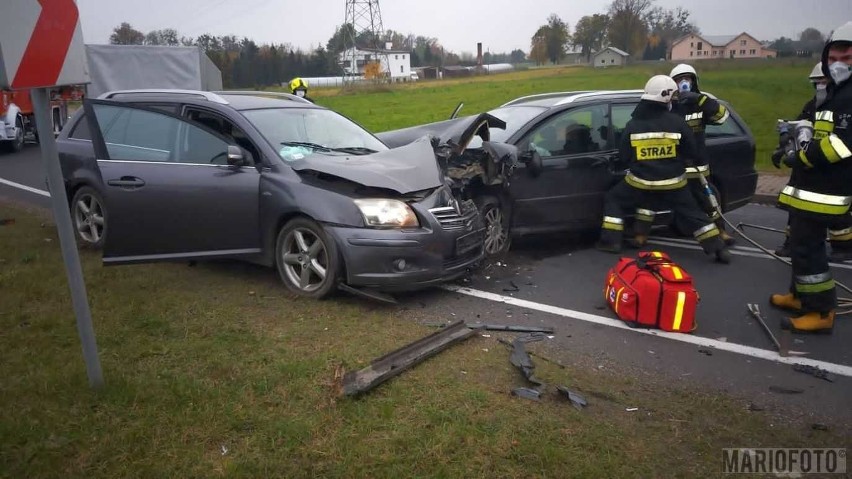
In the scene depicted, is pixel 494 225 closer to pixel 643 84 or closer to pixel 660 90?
pixel 660 90

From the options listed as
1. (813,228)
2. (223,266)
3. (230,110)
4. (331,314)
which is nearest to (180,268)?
(223,266)

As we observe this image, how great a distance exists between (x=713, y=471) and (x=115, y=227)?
4647mm

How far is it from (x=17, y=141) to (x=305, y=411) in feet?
55.4

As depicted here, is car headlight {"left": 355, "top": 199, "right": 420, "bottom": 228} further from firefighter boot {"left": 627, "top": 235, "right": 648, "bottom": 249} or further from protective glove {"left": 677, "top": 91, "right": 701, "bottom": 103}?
protective glove {"left": 677, "top": 91, "right": 701, "bottom": 103}

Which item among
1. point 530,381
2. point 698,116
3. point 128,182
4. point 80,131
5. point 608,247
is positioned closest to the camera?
point 530,381

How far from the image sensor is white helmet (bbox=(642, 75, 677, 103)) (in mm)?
6457

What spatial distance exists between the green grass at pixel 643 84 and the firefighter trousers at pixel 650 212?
4315 millimetres

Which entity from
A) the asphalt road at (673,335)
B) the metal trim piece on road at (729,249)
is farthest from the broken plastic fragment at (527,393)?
the metal trim piece on road at (729,249)

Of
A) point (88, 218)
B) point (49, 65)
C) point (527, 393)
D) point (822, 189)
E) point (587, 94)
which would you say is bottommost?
point (527, 393)

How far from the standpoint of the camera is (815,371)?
4.09 m

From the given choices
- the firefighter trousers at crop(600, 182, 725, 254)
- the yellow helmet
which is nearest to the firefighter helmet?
the yellow helmet

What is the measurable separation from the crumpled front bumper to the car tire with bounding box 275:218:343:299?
0.34 ft

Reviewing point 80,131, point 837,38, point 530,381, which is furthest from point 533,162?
point 80,131

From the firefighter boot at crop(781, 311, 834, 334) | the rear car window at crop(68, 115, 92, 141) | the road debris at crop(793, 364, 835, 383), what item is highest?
the rear car window at crop(68, 115, 92, 141)
